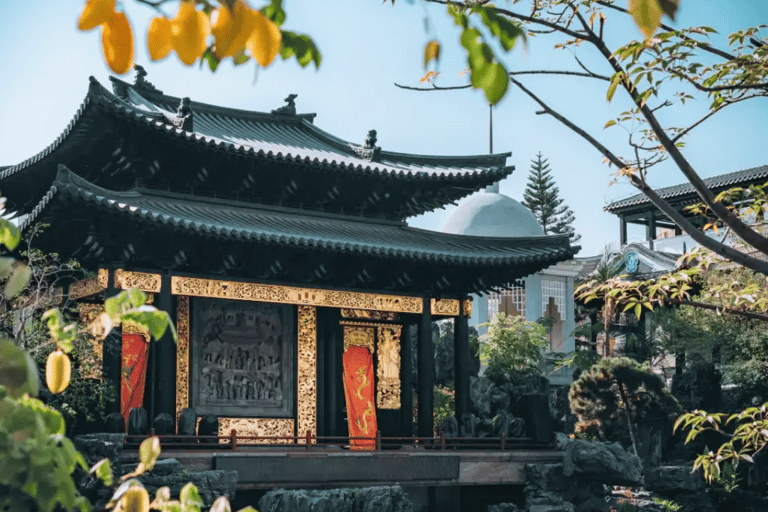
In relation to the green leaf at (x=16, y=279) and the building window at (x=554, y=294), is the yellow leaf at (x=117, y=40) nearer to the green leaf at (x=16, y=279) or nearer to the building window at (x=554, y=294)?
the green leaf at (x=16, y=279)

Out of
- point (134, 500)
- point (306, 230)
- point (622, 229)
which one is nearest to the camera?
point (134, 500)

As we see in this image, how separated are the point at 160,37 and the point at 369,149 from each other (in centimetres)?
1855

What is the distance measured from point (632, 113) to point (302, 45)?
404 cm

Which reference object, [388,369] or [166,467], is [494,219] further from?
[166,467]

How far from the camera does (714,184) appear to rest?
1517 inches

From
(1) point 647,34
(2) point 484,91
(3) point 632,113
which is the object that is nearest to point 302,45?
(2) point 484,91

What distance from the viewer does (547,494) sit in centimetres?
1814

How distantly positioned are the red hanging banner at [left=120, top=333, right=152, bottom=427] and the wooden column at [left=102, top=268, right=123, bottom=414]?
0.32 meters

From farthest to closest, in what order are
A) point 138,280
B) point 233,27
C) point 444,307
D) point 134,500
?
1. point 444,307
2. point 138,280
3. point 134,500
4. point 233,27

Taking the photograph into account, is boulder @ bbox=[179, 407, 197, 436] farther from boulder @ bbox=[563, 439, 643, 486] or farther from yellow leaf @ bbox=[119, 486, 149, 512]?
yellow leaf @ bbox=[119, 486, 149, 512]

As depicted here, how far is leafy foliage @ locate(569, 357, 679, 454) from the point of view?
26.0 m

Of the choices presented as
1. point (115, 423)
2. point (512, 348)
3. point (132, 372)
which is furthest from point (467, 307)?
point (512, 348)

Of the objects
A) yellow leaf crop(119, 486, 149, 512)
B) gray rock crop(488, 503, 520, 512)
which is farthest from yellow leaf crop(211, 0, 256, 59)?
gray rock crop(488, 503, 520, 512)

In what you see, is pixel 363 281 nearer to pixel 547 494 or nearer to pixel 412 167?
pixel 412 167
